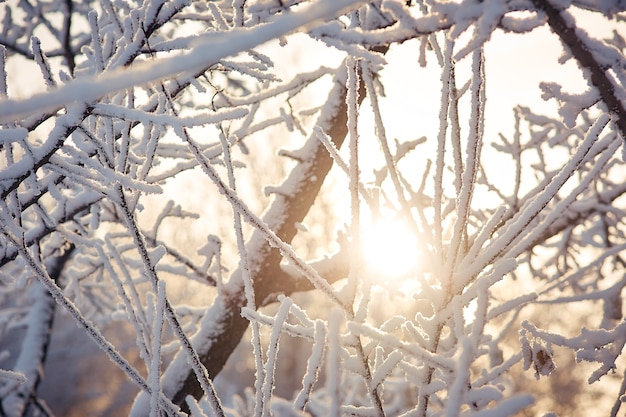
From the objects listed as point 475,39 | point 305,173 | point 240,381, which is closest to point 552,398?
point 240,381

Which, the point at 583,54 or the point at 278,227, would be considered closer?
the point at 583,54

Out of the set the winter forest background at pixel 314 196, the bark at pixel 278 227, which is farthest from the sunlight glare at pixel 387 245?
the bark at pixel 278 227

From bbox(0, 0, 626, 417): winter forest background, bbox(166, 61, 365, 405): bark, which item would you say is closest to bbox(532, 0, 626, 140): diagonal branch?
bbox(0, 0, 626, 417): winter forest background

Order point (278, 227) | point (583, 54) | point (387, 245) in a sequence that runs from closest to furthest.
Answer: point (583, 54) → point (387, 245) → point (278, 227)

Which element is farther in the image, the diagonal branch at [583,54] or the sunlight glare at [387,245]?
the sunlight glare at [387,245]

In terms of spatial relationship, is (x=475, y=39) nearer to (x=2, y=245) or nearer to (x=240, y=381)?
(x=2, y=245)

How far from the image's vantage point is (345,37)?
2.76 ft

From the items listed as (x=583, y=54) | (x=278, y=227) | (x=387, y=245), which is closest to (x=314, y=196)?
(x=278, y=227)

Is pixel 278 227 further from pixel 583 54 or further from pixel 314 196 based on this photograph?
pixel 583 54

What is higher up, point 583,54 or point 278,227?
point 278,227

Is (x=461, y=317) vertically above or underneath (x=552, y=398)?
underneath

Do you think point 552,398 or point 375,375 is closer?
point 375,375

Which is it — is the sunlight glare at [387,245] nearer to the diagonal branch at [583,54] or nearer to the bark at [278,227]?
the diagonal branch at [583,54]

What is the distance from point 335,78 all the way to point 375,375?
197 centimetres
